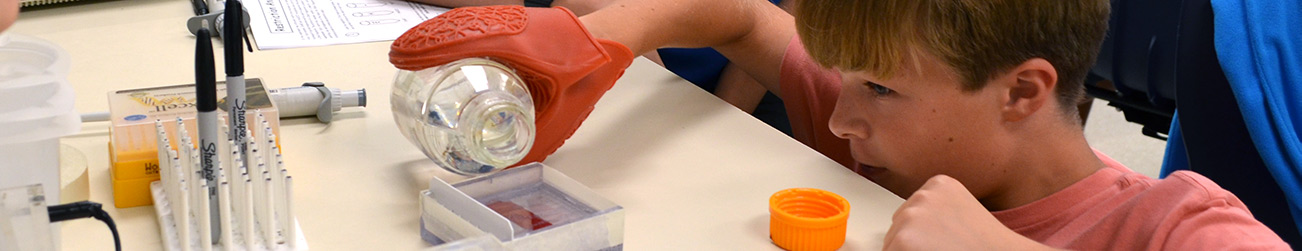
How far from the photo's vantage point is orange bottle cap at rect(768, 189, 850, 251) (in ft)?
2.06

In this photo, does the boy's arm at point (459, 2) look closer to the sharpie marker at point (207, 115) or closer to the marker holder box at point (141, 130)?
the marker holder box at point (141, 130)

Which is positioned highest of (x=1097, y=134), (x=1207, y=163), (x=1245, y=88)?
(x=1245, y=88)

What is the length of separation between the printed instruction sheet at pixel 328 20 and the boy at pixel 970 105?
357 millimetres

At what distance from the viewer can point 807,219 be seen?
0.62 m

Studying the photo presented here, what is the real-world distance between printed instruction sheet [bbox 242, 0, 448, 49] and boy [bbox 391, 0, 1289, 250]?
1.17 feet

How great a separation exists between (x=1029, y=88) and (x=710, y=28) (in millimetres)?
336

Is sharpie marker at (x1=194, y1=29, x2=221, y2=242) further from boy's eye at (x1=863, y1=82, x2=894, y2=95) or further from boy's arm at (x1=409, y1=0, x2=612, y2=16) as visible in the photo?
boy's arm at (x1=409, y1=0, x2=612, y2=16)

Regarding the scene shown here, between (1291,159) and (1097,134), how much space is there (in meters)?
1.64

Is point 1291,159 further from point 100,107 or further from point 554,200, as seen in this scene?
point 100,107

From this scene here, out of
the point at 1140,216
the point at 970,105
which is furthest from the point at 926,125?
the point at 1140,216

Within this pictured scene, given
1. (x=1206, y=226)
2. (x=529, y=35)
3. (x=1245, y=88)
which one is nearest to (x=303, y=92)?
(x=529, y=35)

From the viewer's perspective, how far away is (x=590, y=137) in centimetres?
84

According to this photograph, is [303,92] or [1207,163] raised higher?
[303,92]

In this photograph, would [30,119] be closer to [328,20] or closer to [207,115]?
[207,115]
